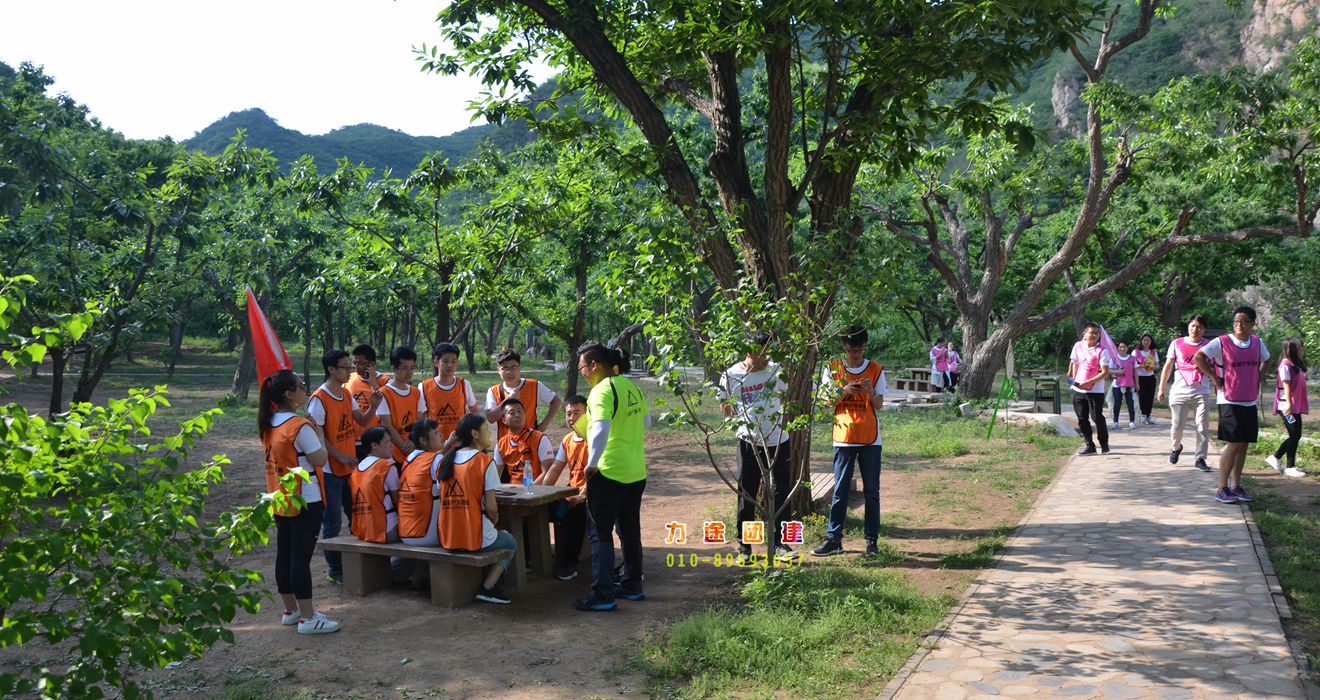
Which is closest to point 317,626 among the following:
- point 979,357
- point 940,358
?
point 979,357

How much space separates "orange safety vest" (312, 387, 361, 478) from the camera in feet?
22.2

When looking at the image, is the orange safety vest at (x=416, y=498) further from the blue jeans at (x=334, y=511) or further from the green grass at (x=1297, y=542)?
the green grass at (x=1297, y=542)

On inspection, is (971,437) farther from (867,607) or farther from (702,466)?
(867,607)

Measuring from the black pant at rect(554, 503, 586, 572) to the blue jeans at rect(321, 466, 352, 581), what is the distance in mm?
1593

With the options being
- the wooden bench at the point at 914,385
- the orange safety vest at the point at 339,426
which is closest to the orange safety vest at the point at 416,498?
the orange safety vest at the point at 339,426

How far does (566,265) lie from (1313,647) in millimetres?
12262

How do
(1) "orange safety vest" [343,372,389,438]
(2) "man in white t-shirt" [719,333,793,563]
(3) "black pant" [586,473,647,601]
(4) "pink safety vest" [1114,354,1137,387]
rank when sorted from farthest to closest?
(4) "pink safety vest" [1114,354,1137,387]
(1) "orange safety vest" [343,372,389,438]
(2) "man in white t-shirt" [719,333,793,563]
(3) "black pant" [586,473,647,601]

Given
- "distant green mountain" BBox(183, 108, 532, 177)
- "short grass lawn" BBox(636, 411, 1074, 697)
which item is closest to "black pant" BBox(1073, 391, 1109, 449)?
"short grass lawn" BBox(636, 411, 1074, 697)

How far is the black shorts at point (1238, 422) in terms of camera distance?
8.24 m

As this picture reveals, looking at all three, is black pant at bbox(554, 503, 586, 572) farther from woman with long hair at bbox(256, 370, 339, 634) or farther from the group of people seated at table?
woman with long hair at bbox(256, 370, 339, 634)

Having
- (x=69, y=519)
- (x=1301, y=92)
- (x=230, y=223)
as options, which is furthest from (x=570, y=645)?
(x=230, y=223)

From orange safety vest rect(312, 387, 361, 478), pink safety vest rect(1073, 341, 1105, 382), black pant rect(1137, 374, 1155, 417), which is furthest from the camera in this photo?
black pant rect(1137, 374, 1155, 417)

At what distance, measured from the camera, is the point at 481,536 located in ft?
19.7

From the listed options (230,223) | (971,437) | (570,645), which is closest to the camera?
(570,645)
